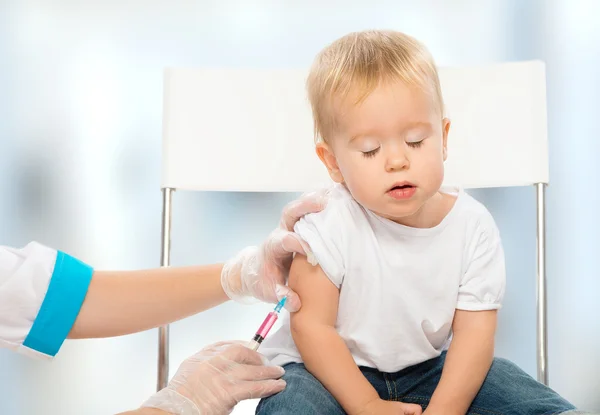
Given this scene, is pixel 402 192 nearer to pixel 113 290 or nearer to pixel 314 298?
pixel 314 298

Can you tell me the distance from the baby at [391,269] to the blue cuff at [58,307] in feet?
1.32

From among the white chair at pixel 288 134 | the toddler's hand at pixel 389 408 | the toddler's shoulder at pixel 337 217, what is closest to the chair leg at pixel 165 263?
the white chair at pixel 288 134

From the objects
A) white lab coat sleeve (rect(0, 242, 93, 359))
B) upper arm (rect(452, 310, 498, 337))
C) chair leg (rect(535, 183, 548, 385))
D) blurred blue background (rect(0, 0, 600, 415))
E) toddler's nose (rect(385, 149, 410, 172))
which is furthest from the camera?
blurred blue background (rect(0, 0, 600, 415))

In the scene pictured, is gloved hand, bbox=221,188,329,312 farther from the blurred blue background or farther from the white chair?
the blurred blue background

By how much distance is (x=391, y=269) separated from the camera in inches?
47.4

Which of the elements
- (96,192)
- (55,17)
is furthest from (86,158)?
(55,17)

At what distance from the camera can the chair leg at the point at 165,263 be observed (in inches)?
73.1

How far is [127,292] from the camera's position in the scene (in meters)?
1.43

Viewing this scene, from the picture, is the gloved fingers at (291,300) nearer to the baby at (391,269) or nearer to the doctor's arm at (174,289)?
the baby at (391,269)

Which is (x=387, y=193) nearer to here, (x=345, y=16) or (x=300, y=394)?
(x=300, y=394)

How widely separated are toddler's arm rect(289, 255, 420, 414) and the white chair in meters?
0.72

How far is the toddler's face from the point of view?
3.55ft

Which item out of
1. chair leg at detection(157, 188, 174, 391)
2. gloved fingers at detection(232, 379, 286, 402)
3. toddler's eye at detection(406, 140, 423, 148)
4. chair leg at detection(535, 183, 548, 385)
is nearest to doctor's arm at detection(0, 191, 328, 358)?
gloved fingers at detection(232, 379, 286, 402)

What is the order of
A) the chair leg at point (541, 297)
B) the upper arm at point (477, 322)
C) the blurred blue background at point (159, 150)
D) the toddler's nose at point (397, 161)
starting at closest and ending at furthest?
1. the toddler's nose at point (397, 161)
2. the upper arm at point (477, 322)
3. the chair leg at point (541, 297)
4. the blurred blue background at point (159, 150)
